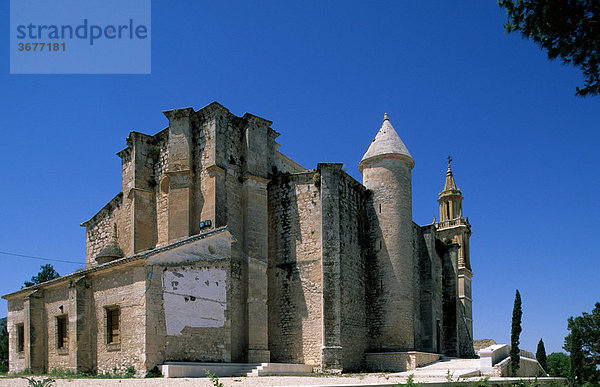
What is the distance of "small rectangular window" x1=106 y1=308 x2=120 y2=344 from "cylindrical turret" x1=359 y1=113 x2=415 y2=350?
12857 mm

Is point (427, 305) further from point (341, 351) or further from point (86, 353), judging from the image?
point (86, 353)

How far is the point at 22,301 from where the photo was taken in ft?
82.8

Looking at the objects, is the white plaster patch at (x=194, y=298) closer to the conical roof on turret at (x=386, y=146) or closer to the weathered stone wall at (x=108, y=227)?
the weathered stone wall at (x=108, y=227)

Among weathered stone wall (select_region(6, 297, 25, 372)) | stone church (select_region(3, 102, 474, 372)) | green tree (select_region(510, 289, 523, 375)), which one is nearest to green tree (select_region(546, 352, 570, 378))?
green tree (select_region(510, 289, 523, 375))

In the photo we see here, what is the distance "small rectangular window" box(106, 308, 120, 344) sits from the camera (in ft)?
64.8

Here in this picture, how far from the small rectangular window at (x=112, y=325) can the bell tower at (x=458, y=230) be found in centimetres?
3314

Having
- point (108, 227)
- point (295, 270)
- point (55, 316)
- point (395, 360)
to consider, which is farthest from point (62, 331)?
point (395, 360)

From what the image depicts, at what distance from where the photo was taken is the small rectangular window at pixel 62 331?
72.7 feet

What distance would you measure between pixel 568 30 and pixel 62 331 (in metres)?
21.0

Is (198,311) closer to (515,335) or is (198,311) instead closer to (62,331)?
(62,331)

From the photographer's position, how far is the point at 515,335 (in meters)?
24.7

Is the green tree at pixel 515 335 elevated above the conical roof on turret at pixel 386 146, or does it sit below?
below

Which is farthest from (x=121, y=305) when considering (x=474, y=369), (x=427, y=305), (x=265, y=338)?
(x=427, y=305)

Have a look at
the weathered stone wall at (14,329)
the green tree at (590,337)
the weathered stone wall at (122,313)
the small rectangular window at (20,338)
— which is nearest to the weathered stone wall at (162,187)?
the weathered stone wall at (122,313)
